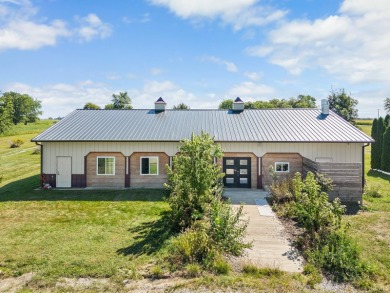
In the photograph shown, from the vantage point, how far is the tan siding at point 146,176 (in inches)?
765

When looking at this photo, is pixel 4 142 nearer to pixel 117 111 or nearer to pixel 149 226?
pixel 117 111

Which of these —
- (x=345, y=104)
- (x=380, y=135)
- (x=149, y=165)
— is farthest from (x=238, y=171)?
(x=345, y=104)

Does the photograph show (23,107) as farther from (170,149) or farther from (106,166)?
(170,149)

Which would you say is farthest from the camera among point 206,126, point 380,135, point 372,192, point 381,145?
point 380,135

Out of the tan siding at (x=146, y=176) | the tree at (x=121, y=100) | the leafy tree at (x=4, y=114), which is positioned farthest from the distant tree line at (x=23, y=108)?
the tan siding at (x=146, y=176)

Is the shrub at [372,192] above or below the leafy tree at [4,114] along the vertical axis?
below

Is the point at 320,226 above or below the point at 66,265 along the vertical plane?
above

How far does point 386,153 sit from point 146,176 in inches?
876

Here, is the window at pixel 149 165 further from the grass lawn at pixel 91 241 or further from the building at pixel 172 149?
the grass lawn at pixel 91 241

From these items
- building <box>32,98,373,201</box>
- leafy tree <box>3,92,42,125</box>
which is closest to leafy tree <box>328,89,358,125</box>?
building <box>32,98,373,201</box>

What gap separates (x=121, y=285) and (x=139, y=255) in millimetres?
1669

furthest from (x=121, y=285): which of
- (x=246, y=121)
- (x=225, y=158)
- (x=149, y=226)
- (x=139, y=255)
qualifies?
(x=246, y=121)

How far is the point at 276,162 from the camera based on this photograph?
62.0 feet

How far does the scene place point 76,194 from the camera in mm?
17766
